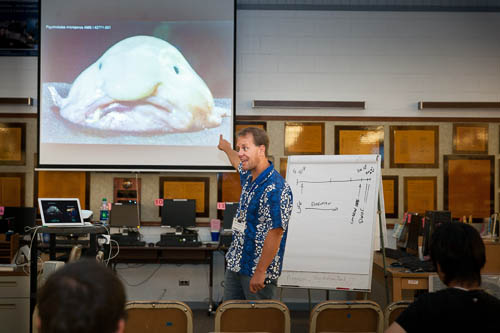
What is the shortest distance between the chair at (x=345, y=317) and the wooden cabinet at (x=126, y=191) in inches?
126

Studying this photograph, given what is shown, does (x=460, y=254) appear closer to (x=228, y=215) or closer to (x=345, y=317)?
(x=345, y=317)

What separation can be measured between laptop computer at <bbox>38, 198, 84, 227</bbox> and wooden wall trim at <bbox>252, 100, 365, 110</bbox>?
7.78 feet

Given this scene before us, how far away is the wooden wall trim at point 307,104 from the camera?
Result: 4.74m

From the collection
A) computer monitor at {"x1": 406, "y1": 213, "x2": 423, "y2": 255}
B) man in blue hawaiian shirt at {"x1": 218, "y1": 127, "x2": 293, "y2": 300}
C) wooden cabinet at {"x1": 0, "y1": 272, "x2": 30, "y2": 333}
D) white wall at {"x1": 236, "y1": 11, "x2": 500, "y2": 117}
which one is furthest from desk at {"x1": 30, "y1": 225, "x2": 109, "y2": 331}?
computer monitor at {"x1": 406, "y1": 213, "x2": 423, "y2": 255}

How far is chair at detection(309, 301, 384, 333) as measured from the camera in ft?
6.37

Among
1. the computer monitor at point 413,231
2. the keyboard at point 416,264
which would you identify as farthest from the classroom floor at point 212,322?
the computer monitor at point 413,231

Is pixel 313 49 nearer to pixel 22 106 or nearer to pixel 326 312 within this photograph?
pixel 22 106

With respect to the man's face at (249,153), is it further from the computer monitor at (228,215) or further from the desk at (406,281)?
the computer monitor at (228,215)

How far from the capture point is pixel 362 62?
4.85 m

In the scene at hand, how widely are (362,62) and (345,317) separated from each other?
11.5ft

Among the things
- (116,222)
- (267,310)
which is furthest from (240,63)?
(267,310)

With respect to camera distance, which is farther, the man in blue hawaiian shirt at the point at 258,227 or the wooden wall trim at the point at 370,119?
the wooden wall trim at the point at 370,119

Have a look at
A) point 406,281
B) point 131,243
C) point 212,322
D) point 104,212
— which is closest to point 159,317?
point 406,281

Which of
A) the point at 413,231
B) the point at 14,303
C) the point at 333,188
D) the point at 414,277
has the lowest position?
the point at 14,303
